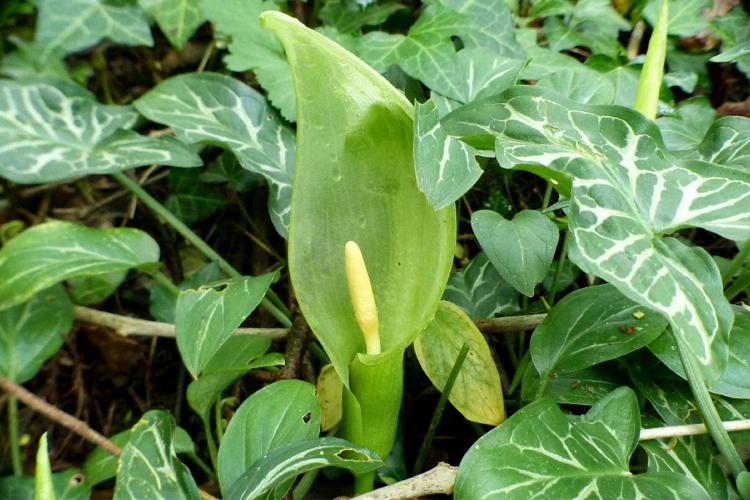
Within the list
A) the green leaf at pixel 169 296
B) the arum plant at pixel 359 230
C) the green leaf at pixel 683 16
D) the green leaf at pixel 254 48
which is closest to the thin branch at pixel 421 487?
the arum plant at pixel 359 230

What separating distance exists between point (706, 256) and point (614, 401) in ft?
0.54

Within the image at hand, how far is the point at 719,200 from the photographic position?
524mm

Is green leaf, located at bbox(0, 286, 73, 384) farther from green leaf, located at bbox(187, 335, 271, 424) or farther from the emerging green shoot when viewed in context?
the emerging green shoot

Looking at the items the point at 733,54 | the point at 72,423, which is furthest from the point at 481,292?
the point at 72,423

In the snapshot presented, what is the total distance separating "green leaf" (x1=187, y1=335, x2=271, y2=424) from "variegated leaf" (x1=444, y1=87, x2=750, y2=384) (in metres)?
0.32

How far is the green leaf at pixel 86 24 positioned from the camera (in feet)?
2.66

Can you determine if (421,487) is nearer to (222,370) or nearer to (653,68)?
(222,370)

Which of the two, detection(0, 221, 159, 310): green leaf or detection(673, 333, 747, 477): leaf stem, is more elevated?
detection(0, 221, 159, 310): green leaf

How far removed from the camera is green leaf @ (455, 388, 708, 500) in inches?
19.1

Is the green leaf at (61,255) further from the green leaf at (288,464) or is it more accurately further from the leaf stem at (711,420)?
the leaf stem at (711,420)

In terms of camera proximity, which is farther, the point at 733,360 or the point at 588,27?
the point at 588,27

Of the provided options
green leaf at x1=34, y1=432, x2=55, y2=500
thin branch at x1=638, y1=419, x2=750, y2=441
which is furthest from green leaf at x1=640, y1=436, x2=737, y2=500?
green leaf at x1=34, y1=432, x2=55, y2=500

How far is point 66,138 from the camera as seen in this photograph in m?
0.76

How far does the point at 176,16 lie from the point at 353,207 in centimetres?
47
